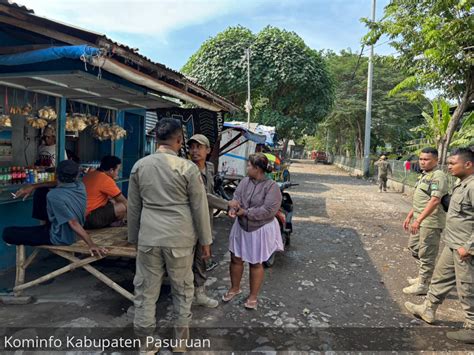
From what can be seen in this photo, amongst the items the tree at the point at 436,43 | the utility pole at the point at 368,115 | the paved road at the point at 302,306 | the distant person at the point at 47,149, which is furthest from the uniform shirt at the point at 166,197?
the utility pole at the point at 368,115

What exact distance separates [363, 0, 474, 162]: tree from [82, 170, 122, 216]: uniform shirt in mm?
7104

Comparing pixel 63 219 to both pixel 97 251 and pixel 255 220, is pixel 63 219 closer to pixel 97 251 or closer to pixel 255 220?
pixel 97 251

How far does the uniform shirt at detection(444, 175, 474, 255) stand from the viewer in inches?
127

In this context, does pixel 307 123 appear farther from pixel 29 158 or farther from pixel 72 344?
pixel 72 344

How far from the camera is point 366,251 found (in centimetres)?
621

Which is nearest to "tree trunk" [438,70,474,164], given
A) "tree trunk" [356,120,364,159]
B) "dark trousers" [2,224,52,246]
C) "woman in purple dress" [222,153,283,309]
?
"woman in purple dress" [222,153,283,309]

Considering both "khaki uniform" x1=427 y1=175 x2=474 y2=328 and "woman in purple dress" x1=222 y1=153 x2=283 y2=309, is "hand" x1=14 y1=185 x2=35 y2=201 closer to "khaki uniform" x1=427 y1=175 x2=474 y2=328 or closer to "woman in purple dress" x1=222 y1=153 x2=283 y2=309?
"woman in purple dress" x1=222 y1=153 x2=283 y2=309

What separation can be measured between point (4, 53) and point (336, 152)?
1843 inches

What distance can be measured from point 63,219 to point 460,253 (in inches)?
148

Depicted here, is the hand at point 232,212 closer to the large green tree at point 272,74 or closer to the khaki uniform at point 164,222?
→ the khaki uniform at point 164,222

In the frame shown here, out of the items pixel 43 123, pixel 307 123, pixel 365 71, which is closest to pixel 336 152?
pixel 365 71

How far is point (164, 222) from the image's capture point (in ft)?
8.80

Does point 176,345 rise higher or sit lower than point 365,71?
lower

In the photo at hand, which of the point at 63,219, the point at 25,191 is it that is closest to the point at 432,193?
the point at 63,219
